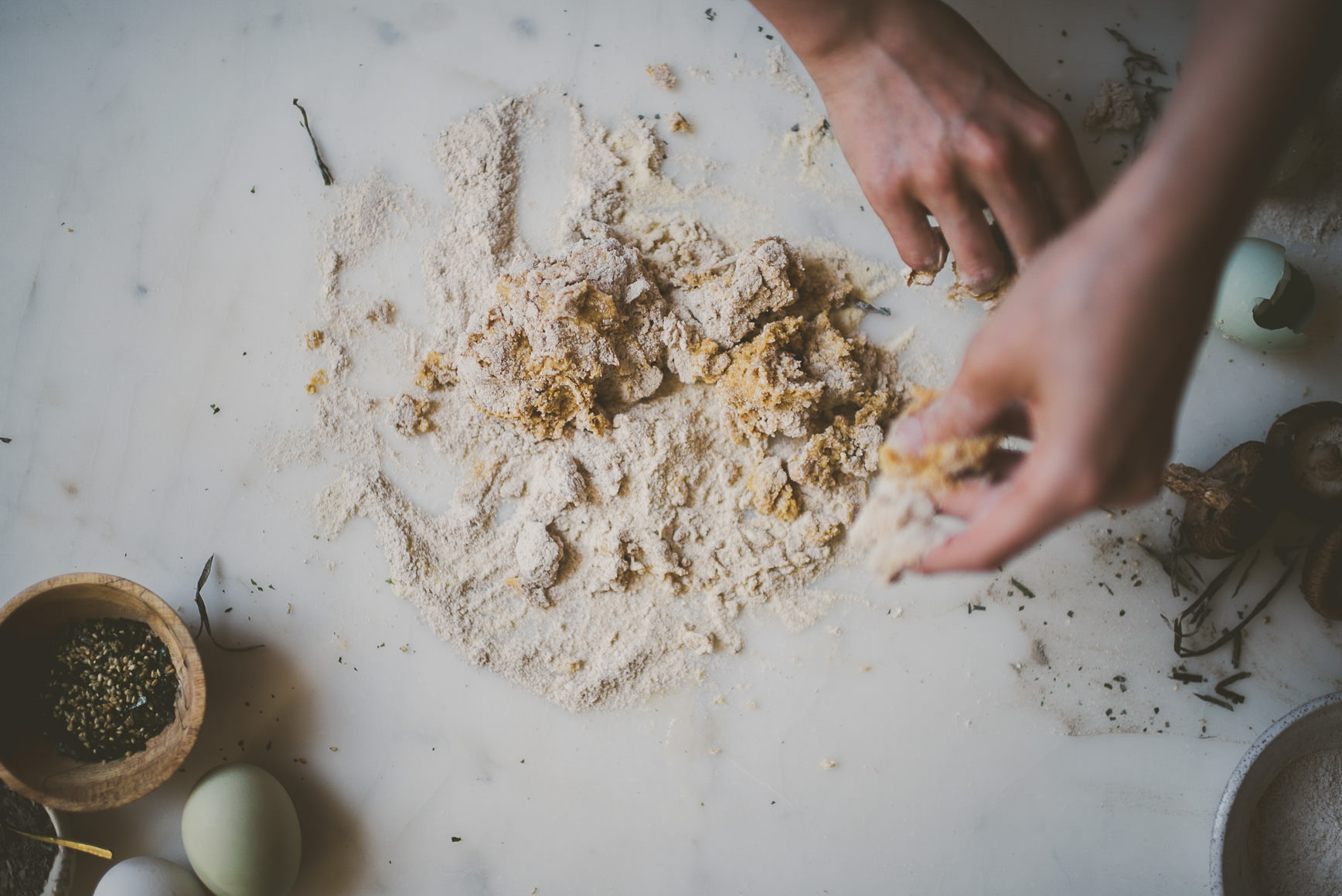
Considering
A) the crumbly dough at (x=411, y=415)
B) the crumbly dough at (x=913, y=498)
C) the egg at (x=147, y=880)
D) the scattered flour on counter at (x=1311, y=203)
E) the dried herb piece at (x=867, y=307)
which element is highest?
the scattered flour on counter at (x=1311, y=203)

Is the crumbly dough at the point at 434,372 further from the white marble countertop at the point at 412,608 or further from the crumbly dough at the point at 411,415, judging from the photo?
the white marble countertop at the point at 412,608

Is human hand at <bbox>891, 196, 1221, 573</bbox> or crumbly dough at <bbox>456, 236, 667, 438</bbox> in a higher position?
human hand at <bbox>891, 196, 1221, 573</bbox>

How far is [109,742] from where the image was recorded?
4.72ft

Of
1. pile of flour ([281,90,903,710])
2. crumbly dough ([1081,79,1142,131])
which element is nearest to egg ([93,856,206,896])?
pile of flour ([281,90,903,710])

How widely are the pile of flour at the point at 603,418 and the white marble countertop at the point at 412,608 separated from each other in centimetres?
7

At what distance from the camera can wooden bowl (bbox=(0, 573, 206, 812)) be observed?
1387 mm

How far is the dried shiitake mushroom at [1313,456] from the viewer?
136 cm

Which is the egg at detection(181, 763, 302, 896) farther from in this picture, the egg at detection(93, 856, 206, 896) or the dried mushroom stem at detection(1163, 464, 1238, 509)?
the dried mushroom stem at detection(1163, 464, 1238, 509)

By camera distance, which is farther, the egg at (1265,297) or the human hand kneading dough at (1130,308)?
the egg at (1265,297)

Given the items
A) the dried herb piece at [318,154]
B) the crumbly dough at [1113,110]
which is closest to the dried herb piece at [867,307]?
the crumbly dough at [1113,110]

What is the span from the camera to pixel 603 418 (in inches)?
57.2

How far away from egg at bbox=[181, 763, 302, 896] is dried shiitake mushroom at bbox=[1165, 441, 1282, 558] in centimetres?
177

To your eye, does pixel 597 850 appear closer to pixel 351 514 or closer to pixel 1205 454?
pixel 351 514

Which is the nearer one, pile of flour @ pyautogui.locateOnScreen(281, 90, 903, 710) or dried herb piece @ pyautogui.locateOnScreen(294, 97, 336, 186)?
pile of flour @ pyautogui.locateOnScreen(281, 90, 903, 710)
